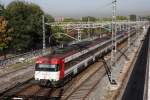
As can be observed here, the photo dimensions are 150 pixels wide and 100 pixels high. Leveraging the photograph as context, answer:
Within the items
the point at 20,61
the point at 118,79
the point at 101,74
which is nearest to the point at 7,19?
the point at 20,61

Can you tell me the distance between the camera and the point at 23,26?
67250mm

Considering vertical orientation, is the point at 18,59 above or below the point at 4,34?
below

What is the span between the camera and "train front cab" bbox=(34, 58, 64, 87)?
32812 millimetres

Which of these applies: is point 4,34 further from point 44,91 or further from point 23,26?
point 44,91

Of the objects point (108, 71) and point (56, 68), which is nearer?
point (56, 68)

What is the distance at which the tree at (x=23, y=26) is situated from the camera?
66062 mm

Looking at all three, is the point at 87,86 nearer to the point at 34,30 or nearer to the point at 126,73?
the point at 126,73

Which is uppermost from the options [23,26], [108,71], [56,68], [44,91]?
[23,26]

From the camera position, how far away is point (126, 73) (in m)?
44.5

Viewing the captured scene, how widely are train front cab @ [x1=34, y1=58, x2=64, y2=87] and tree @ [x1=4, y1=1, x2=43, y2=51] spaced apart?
1310 inches

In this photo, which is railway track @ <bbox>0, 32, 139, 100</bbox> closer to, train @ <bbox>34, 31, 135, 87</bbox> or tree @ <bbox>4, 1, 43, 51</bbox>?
train @ <bbox>34, 31, 135, 87</bbox>

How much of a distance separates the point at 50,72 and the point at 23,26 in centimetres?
3582

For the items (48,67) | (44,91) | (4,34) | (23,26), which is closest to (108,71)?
(48,67)

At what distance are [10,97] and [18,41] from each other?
1429 inches
